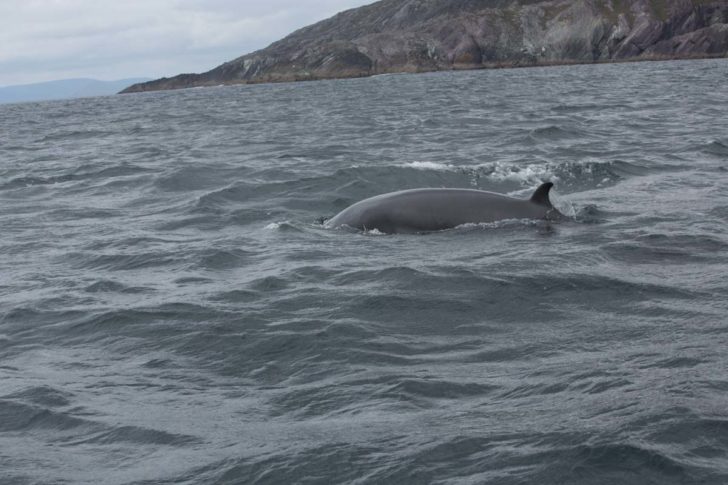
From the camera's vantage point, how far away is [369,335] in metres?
9.03

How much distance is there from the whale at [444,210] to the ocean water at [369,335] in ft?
0.95

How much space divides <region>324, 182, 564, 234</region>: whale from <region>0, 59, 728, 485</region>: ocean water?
0.29 meters

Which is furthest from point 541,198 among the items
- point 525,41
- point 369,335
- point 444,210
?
point 525,41

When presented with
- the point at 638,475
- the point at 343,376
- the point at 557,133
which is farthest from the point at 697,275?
the point at 557,133

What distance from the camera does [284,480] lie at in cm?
595

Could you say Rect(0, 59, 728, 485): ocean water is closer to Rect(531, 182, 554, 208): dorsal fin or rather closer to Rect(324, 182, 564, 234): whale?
Rect(324, 182, 564, 234): whale

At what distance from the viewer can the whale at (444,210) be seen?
44.8ft

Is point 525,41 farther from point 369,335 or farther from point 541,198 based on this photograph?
point 369,335

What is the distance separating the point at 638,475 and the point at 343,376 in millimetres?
3009

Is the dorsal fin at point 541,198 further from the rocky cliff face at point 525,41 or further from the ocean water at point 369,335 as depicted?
the rocky cliff face at point 525,41

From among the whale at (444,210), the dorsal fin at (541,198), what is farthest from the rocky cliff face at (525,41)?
the whale at (444,210)

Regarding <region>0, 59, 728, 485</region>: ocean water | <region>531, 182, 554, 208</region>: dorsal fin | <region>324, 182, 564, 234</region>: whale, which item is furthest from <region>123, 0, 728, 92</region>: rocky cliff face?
<region>324, 182, 564, 234</region>: whale

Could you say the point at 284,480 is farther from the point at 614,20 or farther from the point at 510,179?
the point at 614,20

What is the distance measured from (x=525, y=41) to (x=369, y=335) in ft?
461
